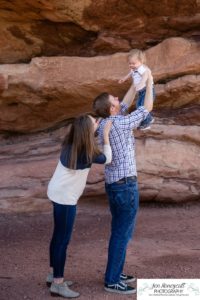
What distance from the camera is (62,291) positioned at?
447cm

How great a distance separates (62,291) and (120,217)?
2.31 ft

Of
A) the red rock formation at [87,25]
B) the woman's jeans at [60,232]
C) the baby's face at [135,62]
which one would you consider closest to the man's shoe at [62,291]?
the woman's jeans at [60,232]

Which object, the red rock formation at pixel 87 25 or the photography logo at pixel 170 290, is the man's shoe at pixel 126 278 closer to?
the photography logo at pixel 170 290

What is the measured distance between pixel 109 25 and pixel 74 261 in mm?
2875

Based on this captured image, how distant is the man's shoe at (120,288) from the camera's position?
4535 mm

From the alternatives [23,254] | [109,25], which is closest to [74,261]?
[23,254]

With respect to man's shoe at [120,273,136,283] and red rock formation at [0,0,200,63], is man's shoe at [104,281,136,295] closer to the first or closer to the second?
man's shoe at [120,273,136,283]

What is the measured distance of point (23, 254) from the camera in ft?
18.1

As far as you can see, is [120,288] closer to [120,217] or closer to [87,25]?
[120,217]

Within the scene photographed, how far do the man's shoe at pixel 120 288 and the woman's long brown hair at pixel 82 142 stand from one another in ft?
3.33

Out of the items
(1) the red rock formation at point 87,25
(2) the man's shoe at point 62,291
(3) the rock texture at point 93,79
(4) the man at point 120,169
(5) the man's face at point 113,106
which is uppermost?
(1) the red rock formation at point 87,25

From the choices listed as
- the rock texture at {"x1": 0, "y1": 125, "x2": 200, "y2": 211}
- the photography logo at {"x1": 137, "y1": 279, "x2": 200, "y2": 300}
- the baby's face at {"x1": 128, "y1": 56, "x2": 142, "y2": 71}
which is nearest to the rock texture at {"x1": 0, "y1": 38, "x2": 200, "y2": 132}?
the rock texture at {"x1": 0, "y1": 125, "x2": 200, "y2": 211}

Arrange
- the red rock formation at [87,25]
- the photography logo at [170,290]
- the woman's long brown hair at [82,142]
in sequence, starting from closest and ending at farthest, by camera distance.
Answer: the photography logo at [170,290]
the woman's long brown hair at [82,142]
the red rock formation at [87,25]

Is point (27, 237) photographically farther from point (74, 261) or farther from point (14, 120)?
point (14, 120)
